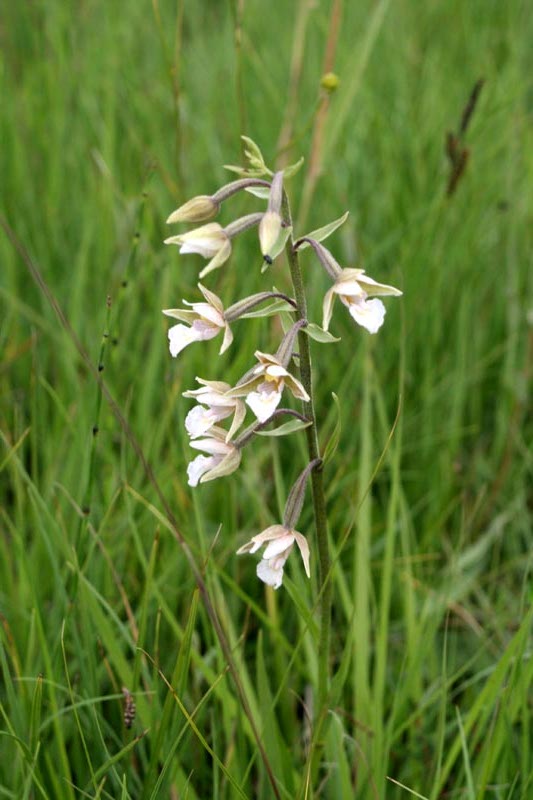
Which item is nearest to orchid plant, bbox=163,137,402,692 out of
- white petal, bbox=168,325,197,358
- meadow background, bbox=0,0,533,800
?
white petal, bbox=168,325,197,358

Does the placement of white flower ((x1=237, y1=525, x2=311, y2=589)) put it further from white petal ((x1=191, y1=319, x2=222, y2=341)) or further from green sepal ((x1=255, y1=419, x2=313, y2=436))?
white petal ((x1=191, y1=319, x2=222, y2=341))

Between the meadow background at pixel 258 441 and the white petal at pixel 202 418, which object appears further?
the meadow background at pixel 258 441

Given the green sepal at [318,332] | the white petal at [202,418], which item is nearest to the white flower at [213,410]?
the white petal at [202,418]

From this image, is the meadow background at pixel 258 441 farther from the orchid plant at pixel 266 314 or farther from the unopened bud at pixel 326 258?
the unopened bud at pixel 326 258

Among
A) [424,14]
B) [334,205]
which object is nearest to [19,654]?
[334,205]

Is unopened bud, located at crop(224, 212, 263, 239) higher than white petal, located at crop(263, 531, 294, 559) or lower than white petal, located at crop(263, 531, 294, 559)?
higher

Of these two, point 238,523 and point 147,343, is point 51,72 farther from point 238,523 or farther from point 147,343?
point 238,523
